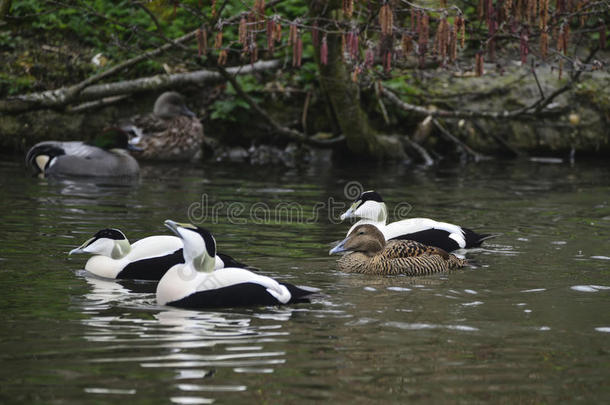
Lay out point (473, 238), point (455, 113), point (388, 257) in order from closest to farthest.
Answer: point (388, 257) < point (473, 238) < point (455, 113)

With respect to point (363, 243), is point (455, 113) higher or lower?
higher

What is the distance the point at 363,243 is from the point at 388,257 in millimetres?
274

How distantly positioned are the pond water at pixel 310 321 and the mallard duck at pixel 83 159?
2664 millimetres

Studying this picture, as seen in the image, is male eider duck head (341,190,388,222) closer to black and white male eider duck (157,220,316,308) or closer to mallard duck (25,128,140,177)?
black and white male eider duck (157,220,316,308)

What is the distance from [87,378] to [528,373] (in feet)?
7.62

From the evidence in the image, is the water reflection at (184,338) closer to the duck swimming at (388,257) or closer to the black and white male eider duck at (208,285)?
the black and white male eider duck at (208,285)

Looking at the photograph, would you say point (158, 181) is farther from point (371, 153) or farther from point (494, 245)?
point (494, 245)

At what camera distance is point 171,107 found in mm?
16516

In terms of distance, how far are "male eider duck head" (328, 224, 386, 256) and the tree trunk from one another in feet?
16.9

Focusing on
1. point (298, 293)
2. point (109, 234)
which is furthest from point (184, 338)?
point (109, 234)

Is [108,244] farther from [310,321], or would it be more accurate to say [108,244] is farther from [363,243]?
[310,321]

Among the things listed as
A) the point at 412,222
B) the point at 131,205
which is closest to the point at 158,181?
the point at 131,205

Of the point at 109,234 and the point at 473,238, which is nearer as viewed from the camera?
the point at 109,234

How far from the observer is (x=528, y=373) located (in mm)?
5234
